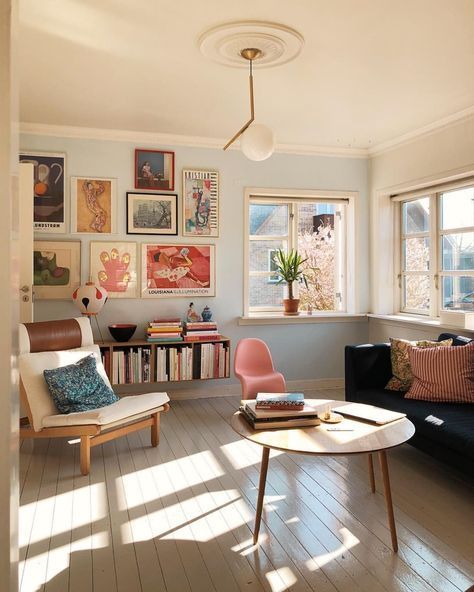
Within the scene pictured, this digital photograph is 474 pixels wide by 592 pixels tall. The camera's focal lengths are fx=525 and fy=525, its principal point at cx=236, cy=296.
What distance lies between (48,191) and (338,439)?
3706 mm

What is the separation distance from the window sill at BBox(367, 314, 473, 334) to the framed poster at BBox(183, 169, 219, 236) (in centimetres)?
195

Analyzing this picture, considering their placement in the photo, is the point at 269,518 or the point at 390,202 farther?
the point at 390,202

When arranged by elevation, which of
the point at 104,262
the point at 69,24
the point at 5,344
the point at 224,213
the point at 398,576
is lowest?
the point at 398,576

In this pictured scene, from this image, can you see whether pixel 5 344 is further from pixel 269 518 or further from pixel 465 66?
pixel 465 66

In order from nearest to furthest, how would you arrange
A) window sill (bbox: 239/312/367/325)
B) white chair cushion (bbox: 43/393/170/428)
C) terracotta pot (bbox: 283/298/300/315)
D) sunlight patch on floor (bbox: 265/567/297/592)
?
1. sunlight patch on floor (bbox: 265/567/297/592)
2. white chair cushion (bbox: 43/393/170/428)
3. window sill (bbox: 239/312/367/325)
4. terracotta pot (bbox: 283/298/300/315)

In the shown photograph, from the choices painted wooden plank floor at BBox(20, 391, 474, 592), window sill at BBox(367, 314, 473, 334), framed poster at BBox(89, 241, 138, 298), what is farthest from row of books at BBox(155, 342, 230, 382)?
window sill at BBox(367, 314, 473, 334)

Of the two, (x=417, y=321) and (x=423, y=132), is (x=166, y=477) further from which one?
(x=423, y=132)

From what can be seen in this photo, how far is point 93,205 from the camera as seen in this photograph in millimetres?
4992

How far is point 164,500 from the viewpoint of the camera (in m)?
2.96

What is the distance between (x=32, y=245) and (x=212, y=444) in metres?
2.23

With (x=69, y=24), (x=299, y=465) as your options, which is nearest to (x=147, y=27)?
(x=69, y=24)

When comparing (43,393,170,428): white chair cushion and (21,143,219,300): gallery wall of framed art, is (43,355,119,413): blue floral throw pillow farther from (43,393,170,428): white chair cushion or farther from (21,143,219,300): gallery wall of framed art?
(21,143,219,300): gallery wall of framed art

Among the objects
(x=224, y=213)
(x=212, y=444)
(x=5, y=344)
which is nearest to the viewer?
(x=5, y=344)

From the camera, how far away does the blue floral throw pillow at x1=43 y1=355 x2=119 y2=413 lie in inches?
140
